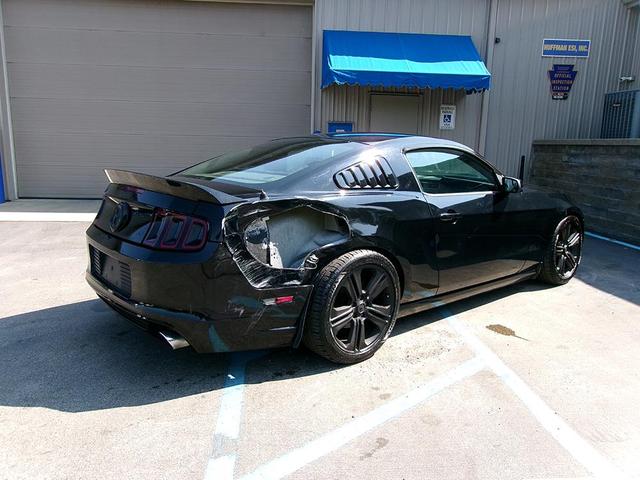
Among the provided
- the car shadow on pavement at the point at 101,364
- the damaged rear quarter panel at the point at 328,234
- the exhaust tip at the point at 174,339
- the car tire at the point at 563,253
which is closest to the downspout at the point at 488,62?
the car tire at the point at 563,253

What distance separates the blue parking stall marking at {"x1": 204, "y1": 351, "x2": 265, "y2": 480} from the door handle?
1.73 meters

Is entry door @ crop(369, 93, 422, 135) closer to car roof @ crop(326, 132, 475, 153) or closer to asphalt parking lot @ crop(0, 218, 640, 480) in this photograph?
car roof @ crop(326, 132, 475, 153)

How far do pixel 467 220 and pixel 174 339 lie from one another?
2509 mm

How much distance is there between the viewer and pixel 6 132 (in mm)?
10328

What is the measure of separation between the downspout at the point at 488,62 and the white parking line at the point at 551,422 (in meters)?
7.61

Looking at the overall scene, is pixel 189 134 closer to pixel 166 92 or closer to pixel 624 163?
pixel 166 92

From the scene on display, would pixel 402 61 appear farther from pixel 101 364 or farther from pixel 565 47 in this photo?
pixel 101 364

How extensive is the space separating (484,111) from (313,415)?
9201 mm

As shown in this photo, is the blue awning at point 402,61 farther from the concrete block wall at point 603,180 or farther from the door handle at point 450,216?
the door handle at point 450,216

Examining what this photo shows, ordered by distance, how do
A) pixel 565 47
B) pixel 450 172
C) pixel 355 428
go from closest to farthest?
1. pixel 355 428
2. pixel 450 172
3. pixel 565 47

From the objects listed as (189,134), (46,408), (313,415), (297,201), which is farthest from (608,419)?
(189,134)

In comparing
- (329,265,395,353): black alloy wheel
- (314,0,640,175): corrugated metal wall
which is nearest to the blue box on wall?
(314,0,640,175): corrugated metal wall

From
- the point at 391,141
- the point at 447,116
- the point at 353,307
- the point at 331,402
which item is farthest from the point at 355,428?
the point at 447,116

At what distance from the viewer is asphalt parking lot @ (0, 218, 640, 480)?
243 cm
